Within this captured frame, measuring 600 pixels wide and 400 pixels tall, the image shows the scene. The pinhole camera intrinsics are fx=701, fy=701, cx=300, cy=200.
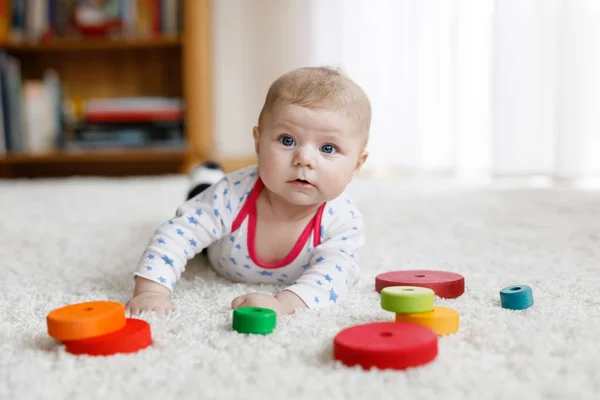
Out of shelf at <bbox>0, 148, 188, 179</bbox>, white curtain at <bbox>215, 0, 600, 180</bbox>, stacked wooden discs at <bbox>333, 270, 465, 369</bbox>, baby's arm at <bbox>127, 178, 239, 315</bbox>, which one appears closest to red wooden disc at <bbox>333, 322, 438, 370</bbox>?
stacked wooden discs at <bbox>333, 270, 465, 369</bbox>

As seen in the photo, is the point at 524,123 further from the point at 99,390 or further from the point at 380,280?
the point at 99,390

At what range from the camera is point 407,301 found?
27.6 inches

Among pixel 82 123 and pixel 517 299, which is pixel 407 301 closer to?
pixel 517 299

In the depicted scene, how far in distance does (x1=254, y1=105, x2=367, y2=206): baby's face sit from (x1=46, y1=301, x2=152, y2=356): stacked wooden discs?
0.30 meters

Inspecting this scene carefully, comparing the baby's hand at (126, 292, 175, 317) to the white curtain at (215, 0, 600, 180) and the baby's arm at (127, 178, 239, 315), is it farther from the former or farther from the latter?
the white curtain at (215, 0, 600, 180)

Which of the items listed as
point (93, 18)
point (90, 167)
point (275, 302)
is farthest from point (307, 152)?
point (90, 167)

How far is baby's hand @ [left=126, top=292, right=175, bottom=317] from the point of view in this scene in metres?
0.81

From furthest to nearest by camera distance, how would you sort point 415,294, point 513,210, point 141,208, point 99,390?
point 141,208
point 513,210
point 415,294
point 99,390

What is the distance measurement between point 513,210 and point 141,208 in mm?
927

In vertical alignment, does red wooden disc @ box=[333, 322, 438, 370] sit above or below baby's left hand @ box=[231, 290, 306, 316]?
above

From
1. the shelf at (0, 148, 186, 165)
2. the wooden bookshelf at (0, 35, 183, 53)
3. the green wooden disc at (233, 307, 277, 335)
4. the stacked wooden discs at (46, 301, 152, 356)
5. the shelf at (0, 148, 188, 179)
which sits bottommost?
the shelf at (0, 148, 188, 179)

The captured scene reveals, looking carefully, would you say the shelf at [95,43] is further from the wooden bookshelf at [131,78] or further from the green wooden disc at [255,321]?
the green wooden disc at [255,321]

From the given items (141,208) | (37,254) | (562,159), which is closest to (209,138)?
(141,208)

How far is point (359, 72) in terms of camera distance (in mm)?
2719
